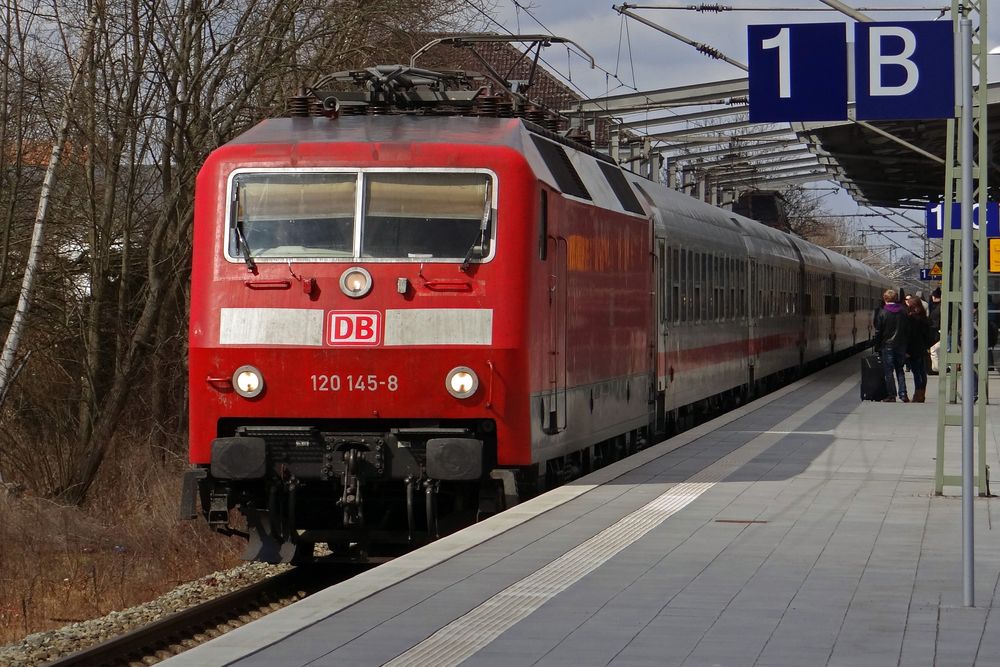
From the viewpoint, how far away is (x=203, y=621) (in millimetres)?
10039

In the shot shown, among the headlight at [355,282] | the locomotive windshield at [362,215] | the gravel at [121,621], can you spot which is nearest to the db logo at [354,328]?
the headlight at [355,282]

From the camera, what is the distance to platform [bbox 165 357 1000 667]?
6160mm

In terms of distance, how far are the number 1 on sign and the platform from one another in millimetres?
2749

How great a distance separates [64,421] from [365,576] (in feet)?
41.7

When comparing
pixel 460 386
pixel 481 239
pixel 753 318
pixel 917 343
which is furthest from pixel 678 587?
pixel 753 318

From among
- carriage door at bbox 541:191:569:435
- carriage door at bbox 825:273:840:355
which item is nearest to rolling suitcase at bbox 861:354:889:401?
carriage door at bbox 541:191:569:435

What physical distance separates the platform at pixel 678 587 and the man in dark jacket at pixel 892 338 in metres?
11.3

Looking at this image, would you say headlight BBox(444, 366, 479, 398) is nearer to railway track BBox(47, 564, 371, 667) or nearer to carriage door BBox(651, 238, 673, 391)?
railway track BBox(47, 564, 371, 667)

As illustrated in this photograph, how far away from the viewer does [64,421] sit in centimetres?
1984

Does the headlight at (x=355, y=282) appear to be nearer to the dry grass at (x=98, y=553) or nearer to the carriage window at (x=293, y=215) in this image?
the carriage window at (x=293, y=215)

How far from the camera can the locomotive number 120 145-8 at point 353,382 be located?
34.5 feet

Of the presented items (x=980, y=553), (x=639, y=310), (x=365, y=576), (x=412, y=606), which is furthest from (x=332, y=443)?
(x=639, y=310)

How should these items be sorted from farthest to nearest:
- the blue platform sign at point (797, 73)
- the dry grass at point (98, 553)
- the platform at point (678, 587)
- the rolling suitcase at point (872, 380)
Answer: the rolling suitcase at point (872, 380) → the dry grass at point (98, 553) → the blue platform sign at point (797, 73) → the platform at point (678, 587)

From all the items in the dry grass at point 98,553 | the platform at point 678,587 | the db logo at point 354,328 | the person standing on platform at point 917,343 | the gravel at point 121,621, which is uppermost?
the db logo at point 354,328
